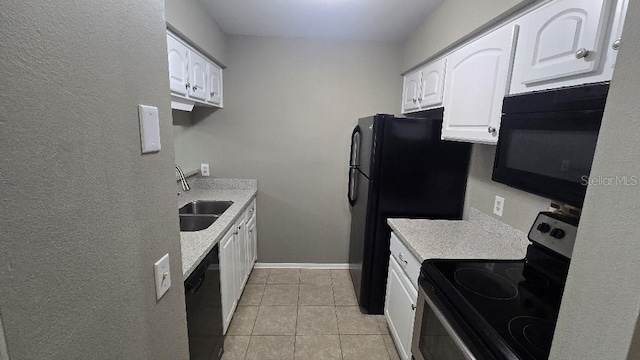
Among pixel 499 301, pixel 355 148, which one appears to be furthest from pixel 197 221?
pixel 499 301

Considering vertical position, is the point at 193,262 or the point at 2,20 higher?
the point at 2,20

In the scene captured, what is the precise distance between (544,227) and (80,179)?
5.56 ft

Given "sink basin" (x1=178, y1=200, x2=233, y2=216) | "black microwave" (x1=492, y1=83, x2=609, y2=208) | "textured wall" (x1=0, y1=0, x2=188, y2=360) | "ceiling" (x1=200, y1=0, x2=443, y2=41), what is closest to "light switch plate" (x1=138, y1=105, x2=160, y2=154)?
"textured wall" (x1=0, y1=0, x2=188, y2=360)

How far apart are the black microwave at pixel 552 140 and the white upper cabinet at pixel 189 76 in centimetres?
167

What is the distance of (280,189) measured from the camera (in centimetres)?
298

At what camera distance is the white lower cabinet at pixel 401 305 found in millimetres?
1605

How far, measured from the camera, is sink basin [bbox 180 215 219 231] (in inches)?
81.0

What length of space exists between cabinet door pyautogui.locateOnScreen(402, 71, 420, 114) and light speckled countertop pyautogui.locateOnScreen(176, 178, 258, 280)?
168 centimetres

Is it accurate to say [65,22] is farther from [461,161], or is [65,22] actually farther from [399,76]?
[399,76]

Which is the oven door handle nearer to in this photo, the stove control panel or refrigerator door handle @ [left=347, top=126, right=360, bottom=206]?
the stove control panel

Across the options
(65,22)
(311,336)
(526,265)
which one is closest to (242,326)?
(311,336)

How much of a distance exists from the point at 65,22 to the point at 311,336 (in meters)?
2.21

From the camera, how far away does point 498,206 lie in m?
1.75

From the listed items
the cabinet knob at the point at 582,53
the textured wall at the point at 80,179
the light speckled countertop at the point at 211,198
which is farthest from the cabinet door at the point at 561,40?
the light speckled countertop at the point at 211,198
